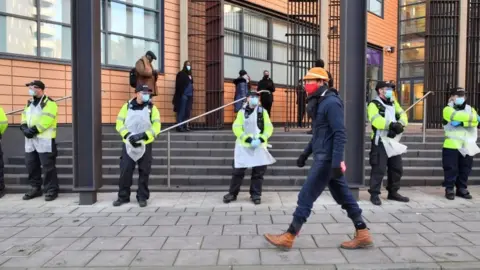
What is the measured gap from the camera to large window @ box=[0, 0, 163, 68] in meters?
9.19

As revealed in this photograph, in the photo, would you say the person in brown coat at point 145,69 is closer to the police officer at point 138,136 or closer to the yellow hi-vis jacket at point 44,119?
the yellow hi-vis jacket at point 44,119

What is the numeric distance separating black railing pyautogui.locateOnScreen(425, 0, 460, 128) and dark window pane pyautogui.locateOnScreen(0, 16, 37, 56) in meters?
10.3

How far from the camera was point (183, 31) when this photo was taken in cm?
1200

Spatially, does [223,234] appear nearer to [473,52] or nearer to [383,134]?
[383,134]

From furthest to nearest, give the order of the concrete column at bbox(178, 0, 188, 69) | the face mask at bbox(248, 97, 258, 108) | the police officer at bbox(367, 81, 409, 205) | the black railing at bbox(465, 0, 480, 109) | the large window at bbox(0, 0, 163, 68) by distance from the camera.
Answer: the black railing at bbox(465, 0, 480, 109), the concrete column at bbox(178, 0, 188, 69), the large window at bbox(0, 0, 163, 68), the face mask at bbox(248, 97, 258, 108), the police officer at bbox(367, 81, 409, 205)

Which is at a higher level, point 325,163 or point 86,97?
point 86,97

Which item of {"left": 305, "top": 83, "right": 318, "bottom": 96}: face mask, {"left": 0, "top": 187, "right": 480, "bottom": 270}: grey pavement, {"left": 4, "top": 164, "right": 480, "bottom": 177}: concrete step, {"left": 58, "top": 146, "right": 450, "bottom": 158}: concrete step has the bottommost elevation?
{"left": 0, "top": 187, "right": 480, "bottom": 270}: grey pavement

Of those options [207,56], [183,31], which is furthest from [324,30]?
[183,31]

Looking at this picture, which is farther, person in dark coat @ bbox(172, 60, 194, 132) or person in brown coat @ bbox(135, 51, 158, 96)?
person in dark coat @ bbox(172, 60, 194, 132)

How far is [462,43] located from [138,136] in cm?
1001

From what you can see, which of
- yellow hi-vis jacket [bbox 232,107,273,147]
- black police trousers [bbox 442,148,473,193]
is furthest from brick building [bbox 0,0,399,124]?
black police trousers [bbox 442,148,473,193]

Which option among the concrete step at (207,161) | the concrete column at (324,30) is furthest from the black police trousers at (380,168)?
the concrete column at (324,30)

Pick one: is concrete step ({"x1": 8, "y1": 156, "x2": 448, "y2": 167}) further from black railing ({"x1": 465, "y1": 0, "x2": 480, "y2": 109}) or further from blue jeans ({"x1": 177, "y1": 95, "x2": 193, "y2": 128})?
black railing ({"x1": 465, "y1": 0, "x2": 480, "y2": 109})

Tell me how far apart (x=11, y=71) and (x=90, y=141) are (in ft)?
11.4
